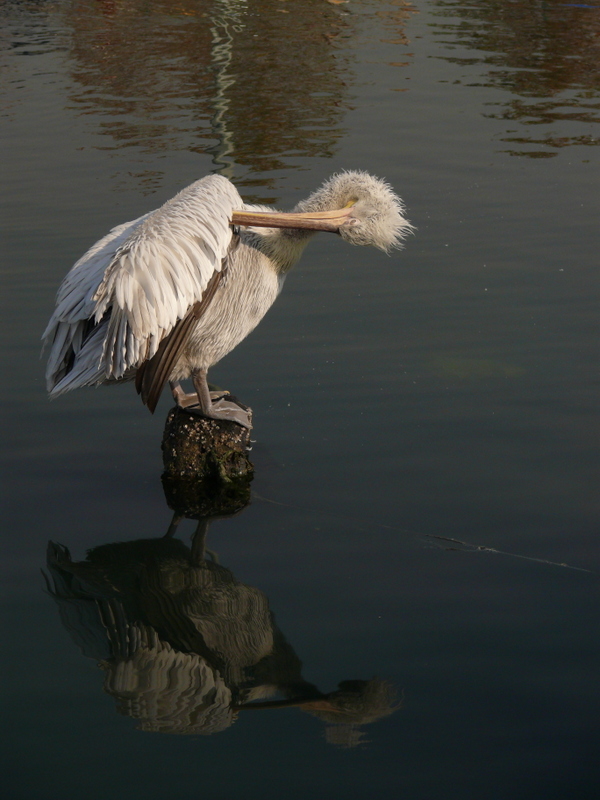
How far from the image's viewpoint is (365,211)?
377 centimetres

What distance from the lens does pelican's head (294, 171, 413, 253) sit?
375 centimetres

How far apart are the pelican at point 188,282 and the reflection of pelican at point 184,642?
0.60 m

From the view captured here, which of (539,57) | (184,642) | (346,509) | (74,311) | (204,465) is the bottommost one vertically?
(184,642)

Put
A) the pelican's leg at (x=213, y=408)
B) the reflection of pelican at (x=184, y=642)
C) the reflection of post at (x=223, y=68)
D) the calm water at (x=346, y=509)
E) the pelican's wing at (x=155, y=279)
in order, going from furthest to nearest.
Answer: the reflection of post at (x=223, y=68) < the pelican's leg at (x=213, y=408) < the pelican's wing at (x=155, y=279) < the reflection of pelican at (x=184, y=642) < the calm water at (x=346, y=509)

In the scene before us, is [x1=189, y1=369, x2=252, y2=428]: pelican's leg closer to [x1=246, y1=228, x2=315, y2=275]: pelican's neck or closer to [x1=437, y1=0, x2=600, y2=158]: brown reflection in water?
[x1=246, y1=228, x2=315, y2=275]: pelican's neck

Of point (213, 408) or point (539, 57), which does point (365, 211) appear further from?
point (539, 57)

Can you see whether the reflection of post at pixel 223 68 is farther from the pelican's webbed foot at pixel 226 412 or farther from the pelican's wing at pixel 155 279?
the pelican's wing at pixel 155 279

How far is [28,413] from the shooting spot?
14.7 feet

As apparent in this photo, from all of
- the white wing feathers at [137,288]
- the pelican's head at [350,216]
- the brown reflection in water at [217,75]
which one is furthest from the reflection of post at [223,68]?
the white wing feathers at [137,288]

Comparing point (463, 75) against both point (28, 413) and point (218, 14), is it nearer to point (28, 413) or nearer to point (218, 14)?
point (218, 14)

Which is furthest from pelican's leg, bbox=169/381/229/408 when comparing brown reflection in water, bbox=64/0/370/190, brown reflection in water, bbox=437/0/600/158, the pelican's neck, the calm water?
brown reflection in water, bbox=437/0/600/158

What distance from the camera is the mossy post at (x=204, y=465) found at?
3.84 meters

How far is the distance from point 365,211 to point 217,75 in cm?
716

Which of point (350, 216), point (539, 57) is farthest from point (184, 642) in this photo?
point (539, 57)
